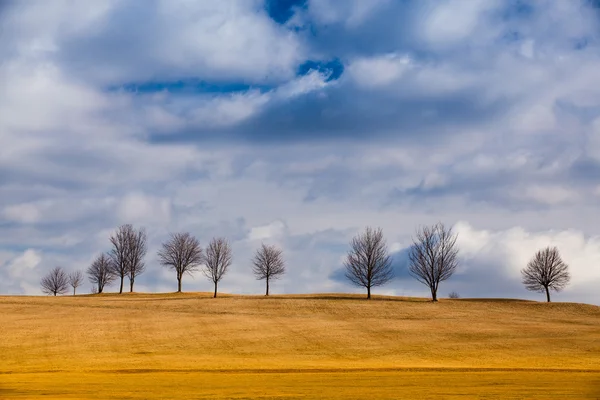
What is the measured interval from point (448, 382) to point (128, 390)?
14528 mm

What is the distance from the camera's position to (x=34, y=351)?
47062mm

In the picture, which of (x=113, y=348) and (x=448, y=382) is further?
(x=113, y=348)

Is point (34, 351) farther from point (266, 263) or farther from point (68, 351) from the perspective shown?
point (266, 263)

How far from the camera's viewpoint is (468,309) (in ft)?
255

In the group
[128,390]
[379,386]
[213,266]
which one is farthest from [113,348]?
[213,266]

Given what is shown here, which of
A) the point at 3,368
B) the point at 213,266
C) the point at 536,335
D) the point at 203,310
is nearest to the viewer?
the point at 3,368

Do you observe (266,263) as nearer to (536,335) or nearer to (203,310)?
(203,310)

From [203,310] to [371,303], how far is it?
20.2 metres

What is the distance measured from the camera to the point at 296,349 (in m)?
49.3

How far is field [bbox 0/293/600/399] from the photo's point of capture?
1175 inches

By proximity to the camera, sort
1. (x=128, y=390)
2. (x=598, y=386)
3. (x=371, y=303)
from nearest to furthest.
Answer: (x=128, y=390), (x=598, y=386), (x=371, y=303)

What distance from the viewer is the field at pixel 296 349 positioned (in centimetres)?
2984

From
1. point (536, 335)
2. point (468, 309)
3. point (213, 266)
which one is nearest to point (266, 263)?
point (213, 266)

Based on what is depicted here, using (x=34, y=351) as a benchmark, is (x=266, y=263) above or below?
above
